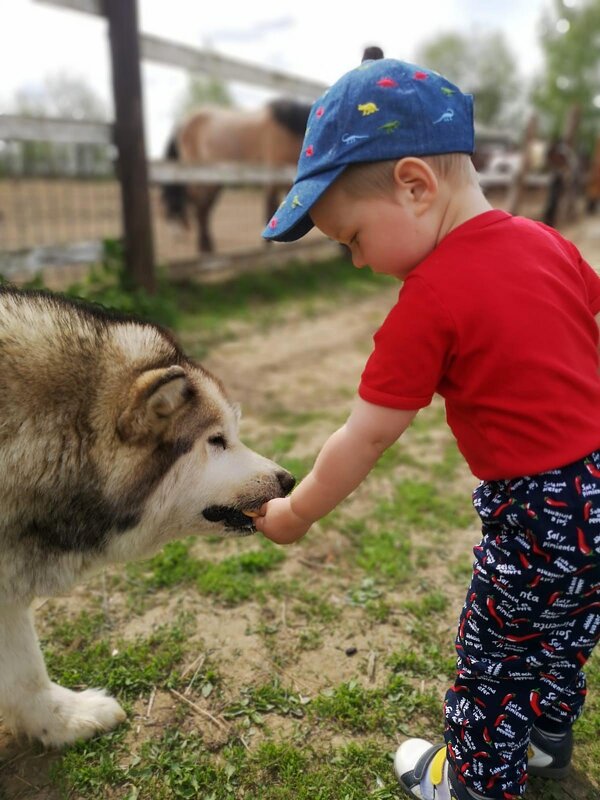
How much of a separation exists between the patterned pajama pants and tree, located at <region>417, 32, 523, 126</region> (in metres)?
53.2

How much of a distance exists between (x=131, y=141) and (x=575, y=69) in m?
38.1

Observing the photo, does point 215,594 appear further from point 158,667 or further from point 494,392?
point 494,392

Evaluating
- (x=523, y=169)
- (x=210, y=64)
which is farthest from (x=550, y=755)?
(x=523, y=169)

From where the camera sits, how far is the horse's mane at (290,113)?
8227 millimetres

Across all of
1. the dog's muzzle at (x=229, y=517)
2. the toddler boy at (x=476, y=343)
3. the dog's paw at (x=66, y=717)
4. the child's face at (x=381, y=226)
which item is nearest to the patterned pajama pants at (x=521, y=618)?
the toddler boy at (x=476, y=343)

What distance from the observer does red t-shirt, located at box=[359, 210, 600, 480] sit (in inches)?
55.9

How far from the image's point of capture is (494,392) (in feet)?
4.85

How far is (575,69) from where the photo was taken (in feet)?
115

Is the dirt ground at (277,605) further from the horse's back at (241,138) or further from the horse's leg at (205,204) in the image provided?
the horse's back at (241,138)

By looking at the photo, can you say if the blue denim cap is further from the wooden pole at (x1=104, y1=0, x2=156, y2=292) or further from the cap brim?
the wooden pole at (x1=104, y1=0, x2=156, y2=292)

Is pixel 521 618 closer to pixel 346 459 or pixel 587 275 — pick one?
pixel 346 459

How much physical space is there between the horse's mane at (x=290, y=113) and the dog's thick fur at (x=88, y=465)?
23.5ft

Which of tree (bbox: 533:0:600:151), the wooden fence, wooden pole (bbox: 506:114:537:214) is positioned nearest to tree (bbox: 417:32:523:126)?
tree (bbox: 533:0:600:151)

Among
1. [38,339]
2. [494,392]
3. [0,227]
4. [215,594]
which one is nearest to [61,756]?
[215,594]
